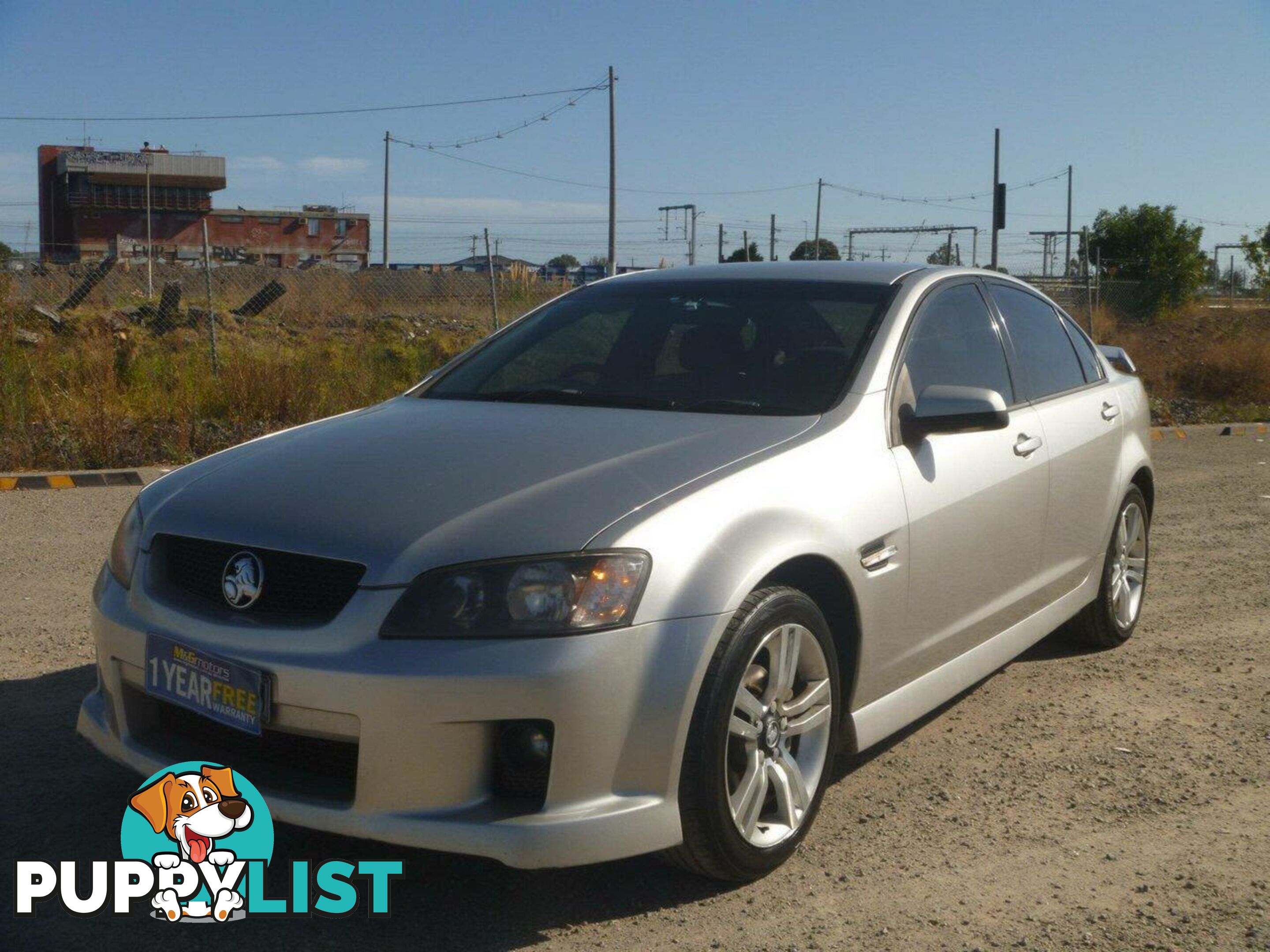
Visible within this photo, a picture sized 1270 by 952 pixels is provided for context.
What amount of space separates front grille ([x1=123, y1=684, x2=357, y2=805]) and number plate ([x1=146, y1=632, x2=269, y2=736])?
0.18 ft

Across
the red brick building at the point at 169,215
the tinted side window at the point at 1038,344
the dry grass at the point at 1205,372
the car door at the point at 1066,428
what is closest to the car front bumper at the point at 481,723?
the car door at the point at 1066,428

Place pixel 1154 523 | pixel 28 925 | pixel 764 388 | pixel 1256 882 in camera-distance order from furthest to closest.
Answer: pixel 1154 523 → pixel 764 388 → pixel 1256 882 → pixel 28 925

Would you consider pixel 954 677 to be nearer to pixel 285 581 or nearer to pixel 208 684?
pixel 285 581

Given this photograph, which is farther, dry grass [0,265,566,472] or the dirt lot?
dry grass [0,265,566,472]

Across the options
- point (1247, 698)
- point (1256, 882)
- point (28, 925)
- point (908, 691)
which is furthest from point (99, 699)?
point (1247, 698)

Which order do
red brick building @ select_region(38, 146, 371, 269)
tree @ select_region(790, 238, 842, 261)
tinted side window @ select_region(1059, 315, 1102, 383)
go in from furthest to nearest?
red brick building @ select_region(38, 146, 371, 269), tree @ select_region(790, 238, 842, 261), tinted side window @ select_region(1059, 315, 1102, 383)

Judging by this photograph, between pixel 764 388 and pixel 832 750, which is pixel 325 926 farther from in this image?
pixel 764 388

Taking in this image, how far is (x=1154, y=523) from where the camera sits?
860 cm

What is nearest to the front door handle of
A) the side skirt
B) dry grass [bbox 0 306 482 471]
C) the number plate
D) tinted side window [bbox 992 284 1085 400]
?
tinted side window [bbox 992 284 1085 400]

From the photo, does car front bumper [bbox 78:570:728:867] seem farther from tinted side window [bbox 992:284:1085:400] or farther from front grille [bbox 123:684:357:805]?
tinted side window [bbox 992:284:1085:400]

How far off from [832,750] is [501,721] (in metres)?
1.13

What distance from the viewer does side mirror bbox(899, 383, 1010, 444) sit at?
3844 millimetres

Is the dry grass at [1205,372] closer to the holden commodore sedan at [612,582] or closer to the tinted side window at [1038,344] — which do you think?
the tinted side window at [1038,344]

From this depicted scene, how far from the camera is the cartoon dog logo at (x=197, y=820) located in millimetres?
3041
